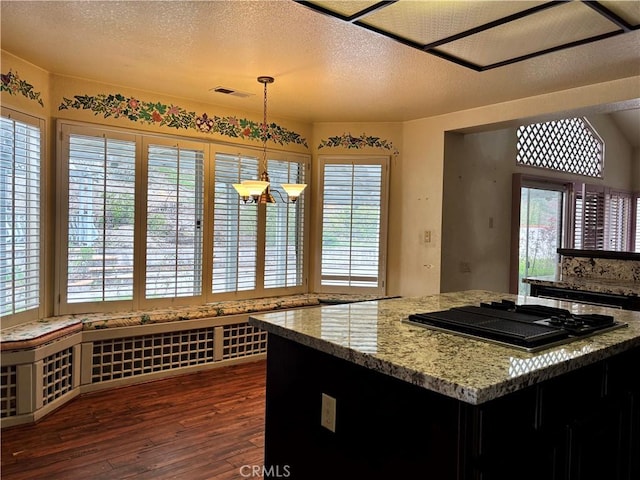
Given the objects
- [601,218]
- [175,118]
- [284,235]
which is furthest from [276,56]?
[601,218]

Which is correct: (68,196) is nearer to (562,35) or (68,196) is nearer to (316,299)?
(316,299)

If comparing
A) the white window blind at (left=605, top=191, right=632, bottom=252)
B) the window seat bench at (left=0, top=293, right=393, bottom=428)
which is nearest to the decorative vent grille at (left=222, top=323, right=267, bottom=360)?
the window seat bench at (left=0, top=293, right=393, bottom=428)

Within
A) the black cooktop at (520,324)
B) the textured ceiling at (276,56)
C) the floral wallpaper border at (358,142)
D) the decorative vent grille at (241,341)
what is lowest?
the decorative vent grille at (241,341)

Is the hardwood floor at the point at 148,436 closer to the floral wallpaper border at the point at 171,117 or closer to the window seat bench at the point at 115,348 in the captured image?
the window seat bench at the point at 115,348

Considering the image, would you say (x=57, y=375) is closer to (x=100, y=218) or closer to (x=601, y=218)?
(x=100, y=218)

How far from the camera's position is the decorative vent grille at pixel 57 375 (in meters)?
3.16

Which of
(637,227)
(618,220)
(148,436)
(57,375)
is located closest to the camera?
(148,436)

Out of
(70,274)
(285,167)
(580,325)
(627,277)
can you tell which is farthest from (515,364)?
(285,167)

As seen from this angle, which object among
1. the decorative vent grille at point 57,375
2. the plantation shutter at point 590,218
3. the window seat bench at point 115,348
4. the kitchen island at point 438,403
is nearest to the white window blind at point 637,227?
the plantation shutter at point 590,218

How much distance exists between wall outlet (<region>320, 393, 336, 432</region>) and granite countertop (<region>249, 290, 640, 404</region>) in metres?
0.19

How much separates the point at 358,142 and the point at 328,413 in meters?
3.75

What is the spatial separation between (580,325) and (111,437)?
266 cm

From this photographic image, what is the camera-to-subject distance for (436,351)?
1.50 metres

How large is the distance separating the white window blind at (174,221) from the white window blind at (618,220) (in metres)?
6.02
